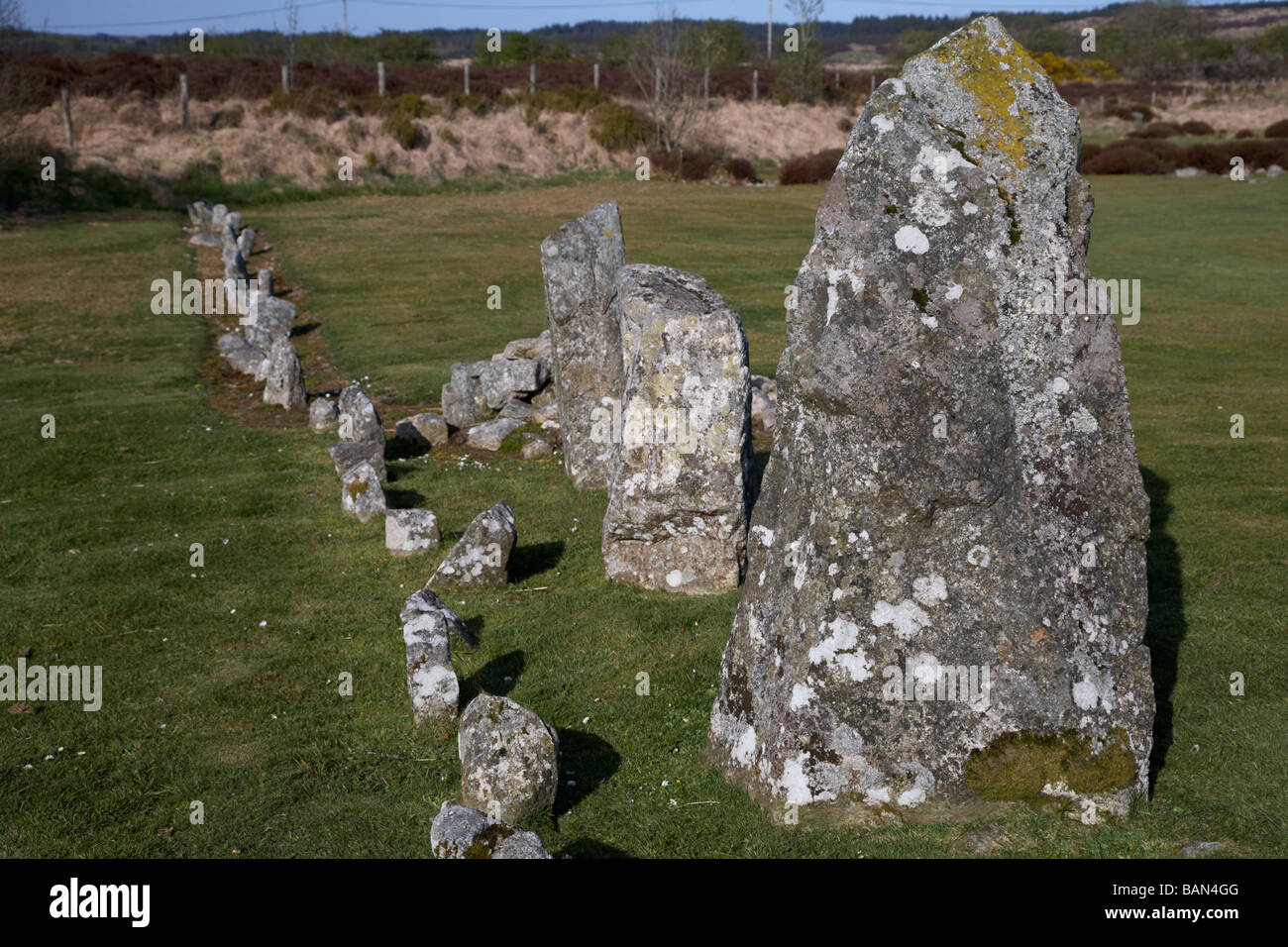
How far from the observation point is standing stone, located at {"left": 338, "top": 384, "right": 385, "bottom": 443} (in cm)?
1502

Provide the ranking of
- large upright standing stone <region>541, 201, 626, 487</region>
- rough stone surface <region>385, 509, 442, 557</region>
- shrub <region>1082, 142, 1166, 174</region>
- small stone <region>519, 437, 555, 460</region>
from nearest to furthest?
1. rough stone surface <region>385, 509, 442, 557</region>
2. large upright standing stone <region>541, 201, 626, 487</region>
3. small stone <region>519, 437, 555, 460</region>
4. shrub <region>1082, 142, 1166, 174</region>

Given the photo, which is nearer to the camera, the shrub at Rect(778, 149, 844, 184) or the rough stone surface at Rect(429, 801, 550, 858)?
the rough stone surface at Rect(429, 801, 550, 858)

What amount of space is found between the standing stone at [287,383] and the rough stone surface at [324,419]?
1180mm

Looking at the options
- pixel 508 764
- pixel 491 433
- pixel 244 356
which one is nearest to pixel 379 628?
pixel 508 764

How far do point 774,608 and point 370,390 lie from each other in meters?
13.1

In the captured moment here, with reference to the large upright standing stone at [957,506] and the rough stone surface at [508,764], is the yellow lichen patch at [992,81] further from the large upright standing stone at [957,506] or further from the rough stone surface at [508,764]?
the rough stone surface at [508,764]

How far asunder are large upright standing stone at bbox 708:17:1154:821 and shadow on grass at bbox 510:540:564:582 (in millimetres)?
4782

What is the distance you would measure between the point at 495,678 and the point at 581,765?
60.3 inches

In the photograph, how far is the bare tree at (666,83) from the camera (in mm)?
56000

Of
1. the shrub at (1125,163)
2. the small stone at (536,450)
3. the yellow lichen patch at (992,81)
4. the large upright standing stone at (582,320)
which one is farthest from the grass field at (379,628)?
the shrub at (1125,163)

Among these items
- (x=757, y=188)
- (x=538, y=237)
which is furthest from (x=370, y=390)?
(x=757, y=188)

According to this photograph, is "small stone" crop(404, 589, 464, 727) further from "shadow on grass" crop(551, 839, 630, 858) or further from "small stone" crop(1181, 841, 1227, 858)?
"small stone" crop(1181, 841, 1227, 858)

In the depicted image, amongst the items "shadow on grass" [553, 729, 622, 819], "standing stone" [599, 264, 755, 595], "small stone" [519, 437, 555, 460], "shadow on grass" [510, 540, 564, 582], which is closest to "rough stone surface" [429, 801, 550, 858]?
"shadow on grass" [553, 729, 622, 819]

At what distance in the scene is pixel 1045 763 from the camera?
20.5 feet
